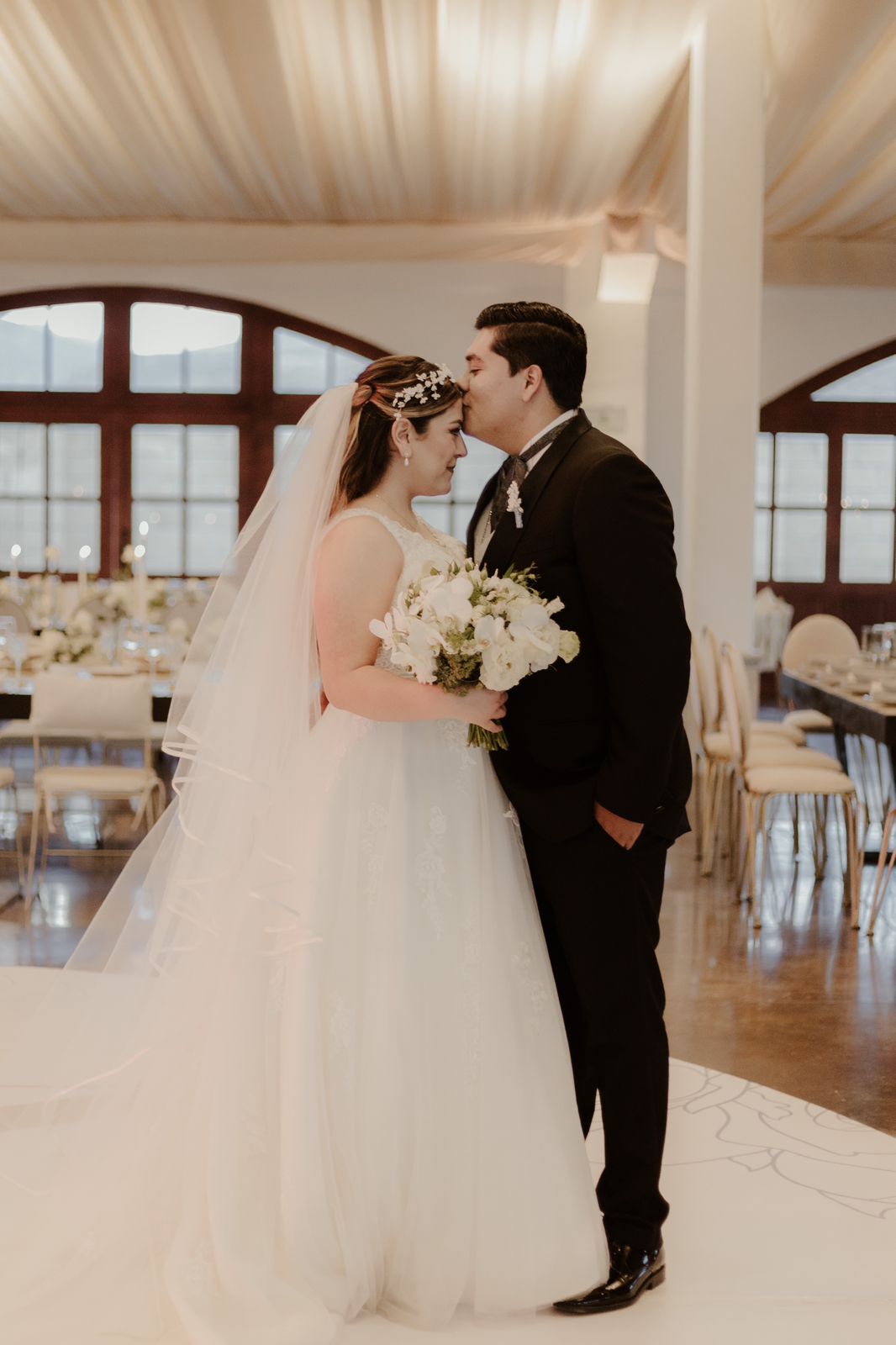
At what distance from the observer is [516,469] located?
2525 millimetres

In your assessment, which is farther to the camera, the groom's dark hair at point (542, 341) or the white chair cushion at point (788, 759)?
the white chair cushion at point (788, 759)

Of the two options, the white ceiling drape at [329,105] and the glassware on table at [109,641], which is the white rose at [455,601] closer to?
the glassware on table at [109,641]

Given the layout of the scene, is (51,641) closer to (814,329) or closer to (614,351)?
(614,351)

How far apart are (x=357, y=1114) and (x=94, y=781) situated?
375cm

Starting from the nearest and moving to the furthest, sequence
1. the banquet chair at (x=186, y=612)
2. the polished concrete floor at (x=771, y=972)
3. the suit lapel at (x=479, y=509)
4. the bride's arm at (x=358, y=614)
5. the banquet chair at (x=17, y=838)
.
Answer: the bride's arm at (x=358, y=614)
the suit lapel at (x=479, y=509)
the polished concrete floor at (x=771, y=972)
the banquet chair at (x=17, y=838)
the banquet chair at (x=186, y=612)

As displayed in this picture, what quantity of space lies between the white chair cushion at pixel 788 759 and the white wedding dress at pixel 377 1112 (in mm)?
3449

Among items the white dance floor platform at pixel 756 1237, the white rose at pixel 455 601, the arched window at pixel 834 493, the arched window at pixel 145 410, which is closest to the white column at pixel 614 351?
the arched window at pixel 834 493

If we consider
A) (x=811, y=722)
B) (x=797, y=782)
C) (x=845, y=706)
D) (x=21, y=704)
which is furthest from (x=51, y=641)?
(x=811, y=722)

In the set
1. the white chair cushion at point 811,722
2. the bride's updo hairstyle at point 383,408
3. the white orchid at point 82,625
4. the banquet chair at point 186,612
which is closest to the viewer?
the bride's updo hairstyle at point 383,408

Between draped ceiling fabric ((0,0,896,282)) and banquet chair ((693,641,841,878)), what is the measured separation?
12.8 ft

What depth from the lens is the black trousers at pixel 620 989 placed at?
243 centimetres

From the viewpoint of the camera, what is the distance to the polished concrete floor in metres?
3.82

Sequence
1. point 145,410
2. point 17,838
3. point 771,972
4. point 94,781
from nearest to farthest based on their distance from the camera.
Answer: point 771,972 < point 94,781 < point 17,838 < point 145,410

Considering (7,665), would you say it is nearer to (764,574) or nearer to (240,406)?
(240,406)
